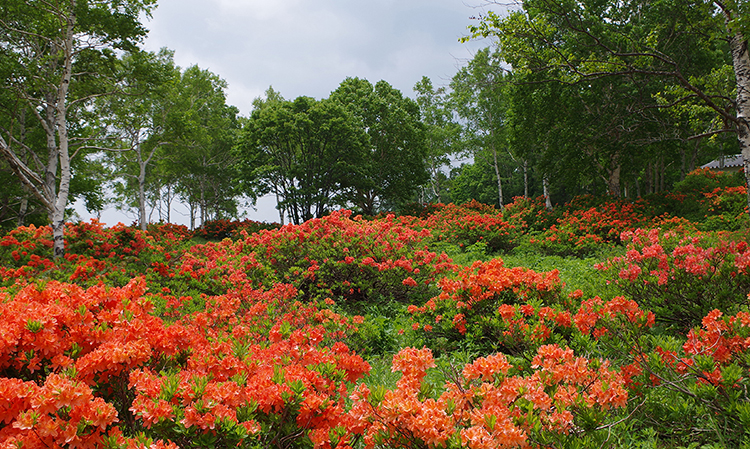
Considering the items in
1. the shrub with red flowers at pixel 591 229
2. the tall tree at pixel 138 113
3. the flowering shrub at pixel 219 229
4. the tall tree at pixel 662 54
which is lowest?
the shrub with red flowers at pixel 591 229

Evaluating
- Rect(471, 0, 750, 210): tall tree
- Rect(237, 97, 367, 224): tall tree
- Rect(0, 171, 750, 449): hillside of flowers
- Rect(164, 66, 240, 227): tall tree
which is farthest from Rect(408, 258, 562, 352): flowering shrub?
Rect(164, 66, 240, 227): tall tree

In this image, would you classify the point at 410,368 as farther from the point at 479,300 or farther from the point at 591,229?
the point at 591,229

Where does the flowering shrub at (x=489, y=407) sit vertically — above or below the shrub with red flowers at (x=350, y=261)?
below

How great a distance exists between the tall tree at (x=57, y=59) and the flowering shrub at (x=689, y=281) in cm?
1107

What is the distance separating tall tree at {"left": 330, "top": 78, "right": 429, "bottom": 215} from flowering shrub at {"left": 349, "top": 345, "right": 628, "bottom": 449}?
67.3ft

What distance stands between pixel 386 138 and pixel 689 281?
21.2m

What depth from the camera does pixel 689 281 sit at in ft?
12.5

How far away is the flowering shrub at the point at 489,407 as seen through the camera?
157cm

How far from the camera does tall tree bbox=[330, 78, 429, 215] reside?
23438mm

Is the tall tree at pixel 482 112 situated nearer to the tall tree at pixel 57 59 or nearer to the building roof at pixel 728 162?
the building roof at pixel 728 162

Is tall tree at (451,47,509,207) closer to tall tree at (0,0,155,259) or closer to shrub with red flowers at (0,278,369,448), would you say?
tall tree at (0,0,155,259)

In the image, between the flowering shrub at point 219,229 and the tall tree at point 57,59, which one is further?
the flowering shrub at point 219,229

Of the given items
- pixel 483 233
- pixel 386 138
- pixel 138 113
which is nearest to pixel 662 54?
pixel 483 233

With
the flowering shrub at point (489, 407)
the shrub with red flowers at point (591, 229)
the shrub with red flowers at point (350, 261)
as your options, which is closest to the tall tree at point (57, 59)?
the shrub with red flowers at point (350, 261)
